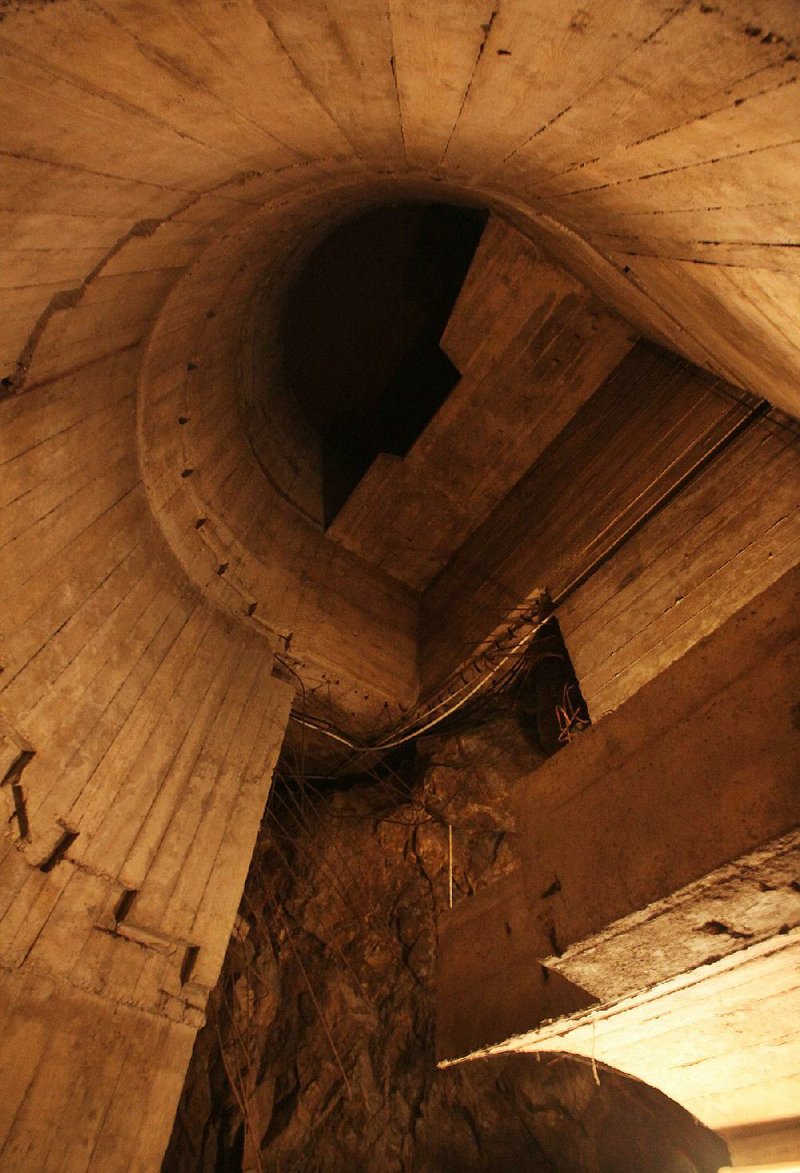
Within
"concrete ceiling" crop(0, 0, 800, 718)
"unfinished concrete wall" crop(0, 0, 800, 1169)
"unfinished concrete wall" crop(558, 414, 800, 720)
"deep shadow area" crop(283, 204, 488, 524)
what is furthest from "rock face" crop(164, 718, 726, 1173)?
"deep shadow area" crop(283, 204, 488, 524)

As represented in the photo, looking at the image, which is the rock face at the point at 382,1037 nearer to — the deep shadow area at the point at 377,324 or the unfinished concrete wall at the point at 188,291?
the unfinished concrete wall at the point at 188,291

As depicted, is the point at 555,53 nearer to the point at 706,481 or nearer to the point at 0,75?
the point at 0,75

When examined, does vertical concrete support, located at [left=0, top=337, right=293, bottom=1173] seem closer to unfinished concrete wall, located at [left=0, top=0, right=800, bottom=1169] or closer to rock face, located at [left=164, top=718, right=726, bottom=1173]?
unfinished concrete wall, located at [left=0, top=0, right=800, bottom=1169]

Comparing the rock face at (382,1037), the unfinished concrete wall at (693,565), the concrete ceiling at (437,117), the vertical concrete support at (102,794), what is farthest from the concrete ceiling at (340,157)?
the rock face at (382,1037)

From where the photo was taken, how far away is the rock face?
5.15 meters

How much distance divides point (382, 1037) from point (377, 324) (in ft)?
32.2

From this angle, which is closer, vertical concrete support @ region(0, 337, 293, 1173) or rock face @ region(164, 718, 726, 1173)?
vertical concrete support @ region(0, 337, 293, 1173)

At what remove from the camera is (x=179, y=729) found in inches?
185

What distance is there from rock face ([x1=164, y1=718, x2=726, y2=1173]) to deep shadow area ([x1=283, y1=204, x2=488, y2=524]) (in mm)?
5148

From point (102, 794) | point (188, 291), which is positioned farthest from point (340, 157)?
point (102, 794)

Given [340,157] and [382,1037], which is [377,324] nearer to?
[340,157]

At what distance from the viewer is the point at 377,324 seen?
10.8m

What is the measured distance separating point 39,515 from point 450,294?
851cm

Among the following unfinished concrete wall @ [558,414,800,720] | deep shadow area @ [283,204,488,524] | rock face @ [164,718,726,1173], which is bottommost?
rock face @ [164,718,726,1173]
